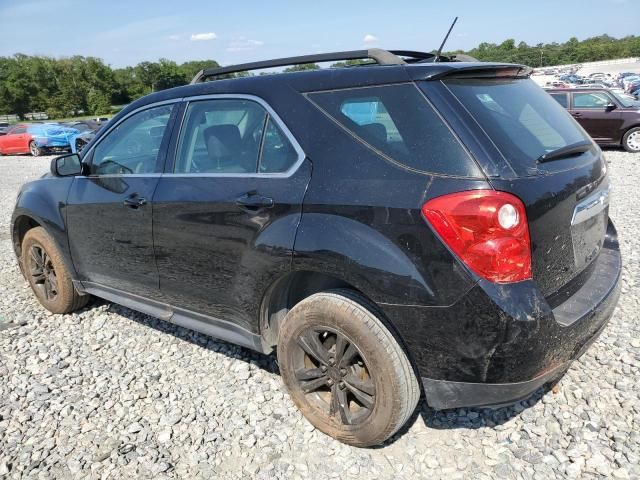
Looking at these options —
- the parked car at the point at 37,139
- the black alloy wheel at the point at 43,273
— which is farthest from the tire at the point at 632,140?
the parked car at the point at 37,139

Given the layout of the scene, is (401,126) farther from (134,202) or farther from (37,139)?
(37,139)

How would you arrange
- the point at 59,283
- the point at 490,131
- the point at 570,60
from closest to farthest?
the point at 490,131
the point at 59,283
the point at 570,60

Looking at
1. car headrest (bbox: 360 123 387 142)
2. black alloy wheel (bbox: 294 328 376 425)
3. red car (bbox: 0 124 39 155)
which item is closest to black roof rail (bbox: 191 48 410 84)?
car headrest (bbox: 360 123 387 142)

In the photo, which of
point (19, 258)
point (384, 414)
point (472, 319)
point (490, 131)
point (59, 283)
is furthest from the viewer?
point (19, 258)

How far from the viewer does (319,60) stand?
9.44ft

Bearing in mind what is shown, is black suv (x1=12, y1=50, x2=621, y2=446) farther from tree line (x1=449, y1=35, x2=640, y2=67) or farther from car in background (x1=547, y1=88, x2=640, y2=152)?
tree line (x1=449, y1=35, x2=640, y2=67)

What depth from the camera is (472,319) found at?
81.4 inches

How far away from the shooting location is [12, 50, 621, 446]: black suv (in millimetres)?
2090

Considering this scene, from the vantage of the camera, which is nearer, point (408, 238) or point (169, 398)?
point (408, 238)

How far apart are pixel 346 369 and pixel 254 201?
96 cm

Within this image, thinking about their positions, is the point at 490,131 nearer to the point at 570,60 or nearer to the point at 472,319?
the point at 472,319

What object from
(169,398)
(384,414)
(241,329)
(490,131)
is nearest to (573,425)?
(384,414)

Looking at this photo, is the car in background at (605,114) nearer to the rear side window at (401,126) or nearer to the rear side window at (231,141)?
the rear side window at (231,141)

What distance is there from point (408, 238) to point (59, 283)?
3.34m
